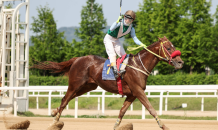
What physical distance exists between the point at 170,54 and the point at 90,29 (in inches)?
707

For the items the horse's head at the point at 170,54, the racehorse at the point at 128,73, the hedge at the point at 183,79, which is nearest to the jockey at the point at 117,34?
the racehorse at the point at 128,73

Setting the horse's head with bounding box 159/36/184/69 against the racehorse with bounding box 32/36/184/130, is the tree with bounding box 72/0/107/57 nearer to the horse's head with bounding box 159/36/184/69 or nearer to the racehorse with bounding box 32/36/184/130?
the racehorse with bounding box 32/36/184/130

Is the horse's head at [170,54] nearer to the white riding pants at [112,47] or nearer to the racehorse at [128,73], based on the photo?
the racehorse at [128,73]

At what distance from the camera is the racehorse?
475 centimetres

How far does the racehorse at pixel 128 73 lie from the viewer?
187 inches

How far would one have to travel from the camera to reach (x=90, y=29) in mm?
22453

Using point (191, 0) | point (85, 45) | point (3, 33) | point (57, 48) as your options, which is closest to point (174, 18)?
point (191, 0)

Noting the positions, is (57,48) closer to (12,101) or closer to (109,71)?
(12,101)

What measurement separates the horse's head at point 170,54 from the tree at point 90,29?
16839mm

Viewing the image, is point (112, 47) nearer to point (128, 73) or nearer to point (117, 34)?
point (117, 34)

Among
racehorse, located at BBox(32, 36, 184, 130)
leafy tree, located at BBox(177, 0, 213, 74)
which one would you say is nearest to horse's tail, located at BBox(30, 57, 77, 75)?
racehorse, located at BBox(32, 36, 184, 130)

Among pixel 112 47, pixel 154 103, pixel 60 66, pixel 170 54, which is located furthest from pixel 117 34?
pixel 154 103

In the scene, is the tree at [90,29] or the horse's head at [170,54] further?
the tree at [90,29]

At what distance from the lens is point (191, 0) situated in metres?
21.3
